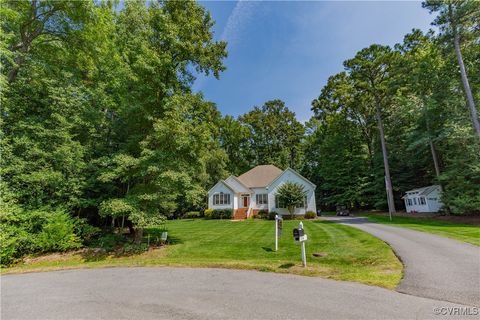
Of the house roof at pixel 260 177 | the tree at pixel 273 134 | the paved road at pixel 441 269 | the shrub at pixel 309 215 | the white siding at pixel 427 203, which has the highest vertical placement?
the tree at pixel 273 134

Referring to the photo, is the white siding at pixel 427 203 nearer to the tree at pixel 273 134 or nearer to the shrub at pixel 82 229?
the tree at pixel 273 134

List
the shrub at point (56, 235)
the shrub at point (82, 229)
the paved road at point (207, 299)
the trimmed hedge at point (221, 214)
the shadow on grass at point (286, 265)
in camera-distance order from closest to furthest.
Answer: the paved road at point (207, 299) < the shadow on grass at point (286, 265) < the shrub at point (56, 235) < the shrub at point (82, 229) < the trimmed hedge at point (221, 214)

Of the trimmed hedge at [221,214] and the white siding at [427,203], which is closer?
the white siding at [427,203]

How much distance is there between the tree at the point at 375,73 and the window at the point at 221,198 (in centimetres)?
1869

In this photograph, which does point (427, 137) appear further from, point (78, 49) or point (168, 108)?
point (78, 49)

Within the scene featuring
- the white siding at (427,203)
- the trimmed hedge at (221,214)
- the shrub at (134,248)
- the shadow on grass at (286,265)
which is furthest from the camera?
the trimmed hedge at (221,214)

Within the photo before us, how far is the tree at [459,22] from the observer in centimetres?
1761

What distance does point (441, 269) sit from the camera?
655 cm

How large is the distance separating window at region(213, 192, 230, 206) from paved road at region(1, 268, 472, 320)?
2191 centimetres

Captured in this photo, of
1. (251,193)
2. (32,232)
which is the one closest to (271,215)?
(251,193)

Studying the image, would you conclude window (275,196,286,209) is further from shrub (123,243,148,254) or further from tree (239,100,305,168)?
tree (239,100,305,168)

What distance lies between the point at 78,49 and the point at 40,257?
12738mm

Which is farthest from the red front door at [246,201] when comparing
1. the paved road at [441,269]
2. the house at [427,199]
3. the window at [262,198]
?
the paved road at [441,269]

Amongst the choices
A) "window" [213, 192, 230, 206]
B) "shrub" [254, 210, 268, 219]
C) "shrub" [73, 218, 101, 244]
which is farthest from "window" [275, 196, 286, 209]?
"shrub" [73, 218, 101, 244]
